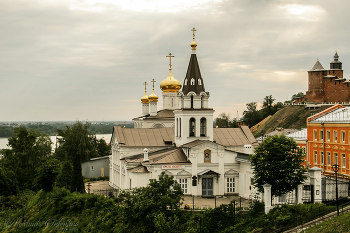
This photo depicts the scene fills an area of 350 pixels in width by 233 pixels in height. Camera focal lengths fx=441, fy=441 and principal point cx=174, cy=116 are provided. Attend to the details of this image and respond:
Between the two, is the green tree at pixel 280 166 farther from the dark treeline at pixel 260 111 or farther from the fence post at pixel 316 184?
the dark treeline at pixel 260 111

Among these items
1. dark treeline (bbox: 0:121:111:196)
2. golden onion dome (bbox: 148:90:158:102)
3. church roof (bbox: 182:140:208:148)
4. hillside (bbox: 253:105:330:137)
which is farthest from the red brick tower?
church roof (bbox: 182:140:208:148)

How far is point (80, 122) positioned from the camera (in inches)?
2318

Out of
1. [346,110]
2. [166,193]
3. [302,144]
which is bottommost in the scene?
[166,193]

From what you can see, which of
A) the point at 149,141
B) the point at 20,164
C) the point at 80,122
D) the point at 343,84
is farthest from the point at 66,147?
the point at 343,84

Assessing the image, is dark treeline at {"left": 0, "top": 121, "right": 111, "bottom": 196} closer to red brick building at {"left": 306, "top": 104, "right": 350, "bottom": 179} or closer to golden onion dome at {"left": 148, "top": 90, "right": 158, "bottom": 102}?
golden onion dome at {"left": 148, "top": 90, "right": 158, "bottom": 102}

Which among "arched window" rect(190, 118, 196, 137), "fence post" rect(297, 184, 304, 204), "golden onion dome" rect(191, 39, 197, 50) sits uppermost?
"golden onion dome" rect(191, 39, 197, 50)

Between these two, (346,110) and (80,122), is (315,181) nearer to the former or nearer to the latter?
(346,110)

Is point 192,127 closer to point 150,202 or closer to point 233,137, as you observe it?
point 233,137

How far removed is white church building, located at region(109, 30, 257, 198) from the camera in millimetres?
33062

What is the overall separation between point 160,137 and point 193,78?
6.62m

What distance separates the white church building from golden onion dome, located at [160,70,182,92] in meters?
9.04

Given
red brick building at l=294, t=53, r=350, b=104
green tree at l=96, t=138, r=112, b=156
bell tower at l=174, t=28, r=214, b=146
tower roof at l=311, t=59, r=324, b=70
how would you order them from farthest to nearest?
tower roof at l=311, t=59, r=324, b=70, red brick building at l=294, t=53, r=350, b=104, green tree at l=96, t=138, r=112, b=156, bell tower at l=174, t=28, r=214, b=146

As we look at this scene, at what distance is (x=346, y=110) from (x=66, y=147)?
1428 inches

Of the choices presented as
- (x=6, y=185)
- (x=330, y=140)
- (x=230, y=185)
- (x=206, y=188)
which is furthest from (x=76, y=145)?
(x=330, y=140)
